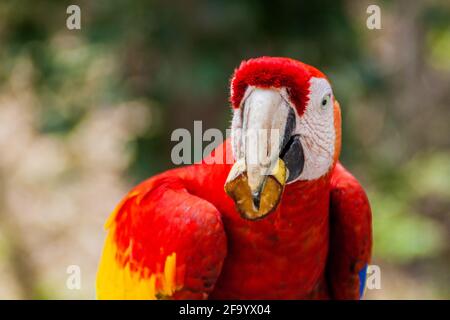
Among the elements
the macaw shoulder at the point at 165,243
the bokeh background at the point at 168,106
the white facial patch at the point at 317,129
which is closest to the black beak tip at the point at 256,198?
the white facial patch at the point at 317,129

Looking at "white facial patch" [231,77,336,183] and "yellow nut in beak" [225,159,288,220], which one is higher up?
"white facial patch" [231,77,336,183]

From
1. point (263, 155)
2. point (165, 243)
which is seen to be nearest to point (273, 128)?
point (263, 155)

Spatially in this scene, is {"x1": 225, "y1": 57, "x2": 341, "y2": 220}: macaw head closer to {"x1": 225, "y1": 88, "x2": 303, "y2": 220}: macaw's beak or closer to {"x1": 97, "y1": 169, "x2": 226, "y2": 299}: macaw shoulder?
{"x1": 225, "y1": 88, "x2": 303, "y2": 220}: macaw's beak

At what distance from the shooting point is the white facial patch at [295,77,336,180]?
86 cm

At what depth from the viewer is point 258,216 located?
741 mm

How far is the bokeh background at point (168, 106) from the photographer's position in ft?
6.34

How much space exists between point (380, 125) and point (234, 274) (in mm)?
1932

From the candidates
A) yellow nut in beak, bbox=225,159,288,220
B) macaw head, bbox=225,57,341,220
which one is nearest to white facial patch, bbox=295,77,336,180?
macaw head, bbox=225,57,341,220

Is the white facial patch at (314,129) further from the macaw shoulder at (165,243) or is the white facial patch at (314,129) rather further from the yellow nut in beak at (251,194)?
the macaw shoulder at (165,243)

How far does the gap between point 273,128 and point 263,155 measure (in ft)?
0.20

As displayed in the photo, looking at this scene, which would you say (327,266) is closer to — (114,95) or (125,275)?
Result: (125,275)

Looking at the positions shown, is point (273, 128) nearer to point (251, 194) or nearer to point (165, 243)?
point (251, 194)
